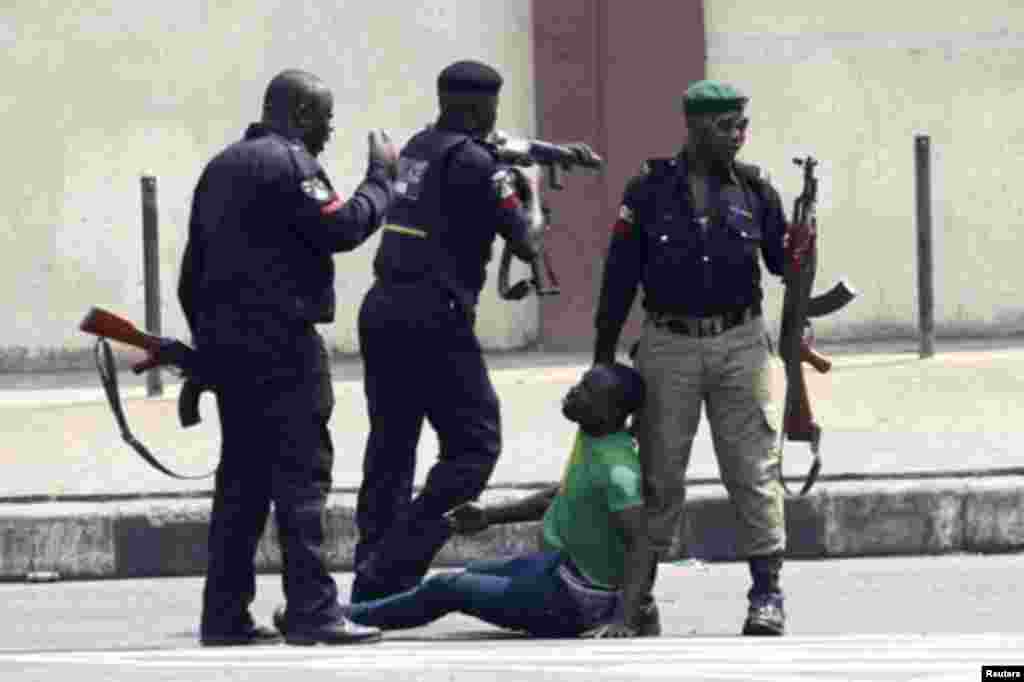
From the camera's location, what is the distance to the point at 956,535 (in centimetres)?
1132

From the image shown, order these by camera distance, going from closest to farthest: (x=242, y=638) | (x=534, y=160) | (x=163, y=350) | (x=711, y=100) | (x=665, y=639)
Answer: (x=665, y=639), (x=711, y=100), (x=242, y=638), (x=163, y=350), (x=534, y=160)

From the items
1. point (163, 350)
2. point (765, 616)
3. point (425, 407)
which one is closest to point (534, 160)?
point (425, 407)

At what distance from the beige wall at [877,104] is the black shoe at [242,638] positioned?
647cm

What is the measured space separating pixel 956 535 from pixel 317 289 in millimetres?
2959

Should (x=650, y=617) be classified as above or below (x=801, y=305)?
below

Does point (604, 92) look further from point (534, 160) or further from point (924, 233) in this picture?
point (534, 160)

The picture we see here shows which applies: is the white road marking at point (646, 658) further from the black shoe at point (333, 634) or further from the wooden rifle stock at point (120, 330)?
the wooden rifle stock at point (120, 330)

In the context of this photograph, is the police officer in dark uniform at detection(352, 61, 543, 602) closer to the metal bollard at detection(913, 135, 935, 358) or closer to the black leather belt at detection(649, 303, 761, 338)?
the black leather belt at detection(649, 303, 761, 338)

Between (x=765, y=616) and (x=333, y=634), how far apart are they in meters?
1.23

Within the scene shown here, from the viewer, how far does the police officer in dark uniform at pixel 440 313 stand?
32.5ft

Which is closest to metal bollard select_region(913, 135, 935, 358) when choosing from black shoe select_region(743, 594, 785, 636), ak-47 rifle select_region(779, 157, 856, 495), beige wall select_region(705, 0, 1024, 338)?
beige wall select_region(705, 0, 1024, 338)

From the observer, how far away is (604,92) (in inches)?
611

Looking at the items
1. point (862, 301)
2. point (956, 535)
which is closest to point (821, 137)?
point (862, 301)

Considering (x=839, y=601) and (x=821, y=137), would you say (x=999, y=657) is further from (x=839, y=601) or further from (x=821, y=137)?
(x=821, y=137)
